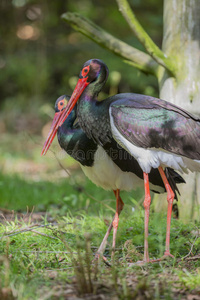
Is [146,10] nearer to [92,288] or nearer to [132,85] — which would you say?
[132,85]

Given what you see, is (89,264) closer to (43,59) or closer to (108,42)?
(108,42)

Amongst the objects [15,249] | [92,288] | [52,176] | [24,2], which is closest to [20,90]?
[24,2]

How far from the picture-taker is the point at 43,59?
1214 cm

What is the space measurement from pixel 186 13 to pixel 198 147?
1663 millimetres

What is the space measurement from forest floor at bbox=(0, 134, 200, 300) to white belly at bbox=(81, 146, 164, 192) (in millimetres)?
344

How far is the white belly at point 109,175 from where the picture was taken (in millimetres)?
4047

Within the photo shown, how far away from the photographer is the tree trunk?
4562 millimetres

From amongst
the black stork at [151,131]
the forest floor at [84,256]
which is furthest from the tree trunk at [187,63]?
the black stork at [151,131]

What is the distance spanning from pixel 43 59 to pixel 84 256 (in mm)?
9434

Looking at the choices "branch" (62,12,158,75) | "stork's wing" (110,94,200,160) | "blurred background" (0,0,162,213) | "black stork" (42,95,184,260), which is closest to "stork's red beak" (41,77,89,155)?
"black stork" (42,95,184,260)

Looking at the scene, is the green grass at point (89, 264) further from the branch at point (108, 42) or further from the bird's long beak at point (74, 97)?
the branch at point (108, 42)

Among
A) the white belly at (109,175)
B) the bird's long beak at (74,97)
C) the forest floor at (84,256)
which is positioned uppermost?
the bird's long beak at (74,97)

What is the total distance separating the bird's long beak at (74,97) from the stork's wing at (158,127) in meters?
0.56

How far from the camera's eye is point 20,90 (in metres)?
12.1
